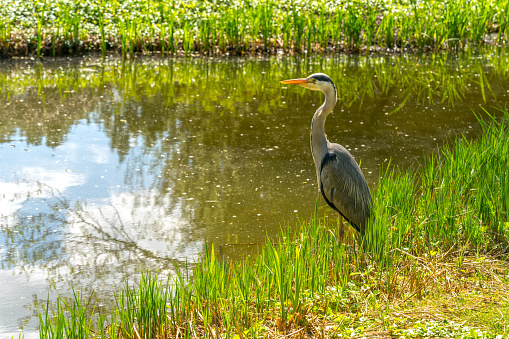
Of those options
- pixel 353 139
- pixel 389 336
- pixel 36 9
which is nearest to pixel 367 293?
pixel 389 336

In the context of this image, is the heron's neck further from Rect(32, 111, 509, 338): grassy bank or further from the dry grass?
the dry grass

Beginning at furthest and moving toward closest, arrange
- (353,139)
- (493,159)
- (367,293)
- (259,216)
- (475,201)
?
(353,139)
(259,216)
(493,159)
(475,201)
(367,293)

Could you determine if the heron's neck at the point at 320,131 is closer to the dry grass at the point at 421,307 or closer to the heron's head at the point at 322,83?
the heron's head at the point at 322,83

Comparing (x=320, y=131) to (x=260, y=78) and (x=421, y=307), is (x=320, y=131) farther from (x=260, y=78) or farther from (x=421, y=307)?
(x=260, y=78)

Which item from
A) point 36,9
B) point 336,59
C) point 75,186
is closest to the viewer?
point 75,186

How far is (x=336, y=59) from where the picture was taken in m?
12.2

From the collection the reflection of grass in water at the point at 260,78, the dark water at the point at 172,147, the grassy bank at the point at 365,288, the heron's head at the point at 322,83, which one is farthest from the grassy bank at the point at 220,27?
the grassy bank at the point at 365,288

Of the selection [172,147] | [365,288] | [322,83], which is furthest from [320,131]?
[172,147]

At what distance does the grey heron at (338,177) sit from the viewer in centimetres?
455

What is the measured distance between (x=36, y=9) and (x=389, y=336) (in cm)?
1227

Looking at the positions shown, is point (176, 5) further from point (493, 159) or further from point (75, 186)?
point (493, 159)

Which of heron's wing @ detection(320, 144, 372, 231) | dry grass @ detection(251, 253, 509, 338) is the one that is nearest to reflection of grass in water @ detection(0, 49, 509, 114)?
heron's wing @ detection(320, 144, 372, 231)

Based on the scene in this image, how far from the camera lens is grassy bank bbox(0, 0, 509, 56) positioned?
12.0 metres

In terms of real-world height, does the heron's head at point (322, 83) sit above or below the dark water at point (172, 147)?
above
